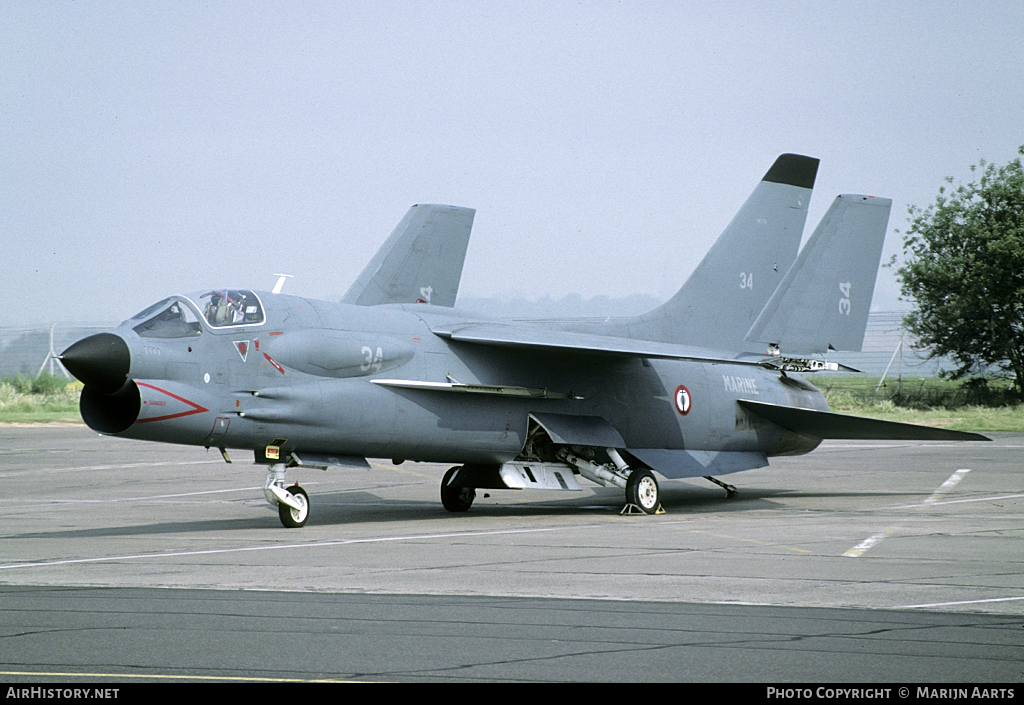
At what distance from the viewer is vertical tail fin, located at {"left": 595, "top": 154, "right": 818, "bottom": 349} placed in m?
19.5

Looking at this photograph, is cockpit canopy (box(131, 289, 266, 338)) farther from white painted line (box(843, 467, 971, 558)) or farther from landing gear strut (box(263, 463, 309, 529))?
white painted line (box(843, 467, 971, 558))

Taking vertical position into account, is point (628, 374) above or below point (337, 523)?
above

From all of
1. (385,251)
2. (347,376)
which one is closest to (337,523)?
(347,376)

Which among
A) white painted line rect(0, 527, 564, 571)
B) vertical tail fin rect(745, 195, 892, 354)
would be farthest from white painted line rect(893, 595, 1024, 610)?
vertical tail fin rect(745, 195, 892, 354)

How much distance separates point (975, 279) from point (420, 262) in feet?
95.3

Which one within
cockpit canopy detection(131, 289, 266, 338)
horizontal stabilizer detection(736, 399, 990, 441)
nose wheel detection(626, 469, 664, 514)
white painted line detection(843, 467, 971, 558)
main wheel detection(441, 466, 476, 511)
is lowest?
main wheel detection(441, 466, 476, 511)

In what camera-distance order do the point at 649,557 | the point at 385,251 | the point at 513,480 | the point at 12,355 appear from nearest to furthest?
the point at 649,557
the point at 513,480
the point at 385,251
the point at 12,355

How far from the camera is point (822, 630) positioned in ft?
23.0

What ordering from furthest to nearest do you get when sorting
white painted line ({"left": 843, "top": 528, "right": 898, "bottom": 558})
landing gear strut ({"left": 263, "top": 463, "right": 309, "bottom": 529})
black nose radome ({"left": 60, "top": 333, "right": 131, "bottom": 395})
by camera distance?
landing gear strut ({"left": 263, "top": 463, "right": 309, "bottom": 529}), black nose radome ({"left": 60, "top": 333, "right": 131, "bottom": 395}), white painted line ({"left": 843, "top": 528, "right": 898, "bottom": 558})

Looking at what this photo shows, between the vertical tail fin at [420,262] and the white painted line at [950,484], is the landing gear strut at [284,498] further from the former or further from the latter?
the white painted line at [950,484]

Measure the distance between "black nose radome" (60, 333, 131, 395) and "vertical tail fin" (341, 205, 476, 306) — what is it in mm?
8868

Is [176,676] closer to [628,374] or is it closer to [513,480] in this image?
[513,480]

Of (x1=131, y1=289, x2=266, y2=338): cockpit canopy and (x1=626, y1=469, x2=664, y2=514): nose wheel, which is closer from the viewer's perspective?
(x1=131, y1=289, x2=266, y2=338): cockpit canopy

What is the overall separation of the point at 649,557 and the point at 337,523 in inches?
221
